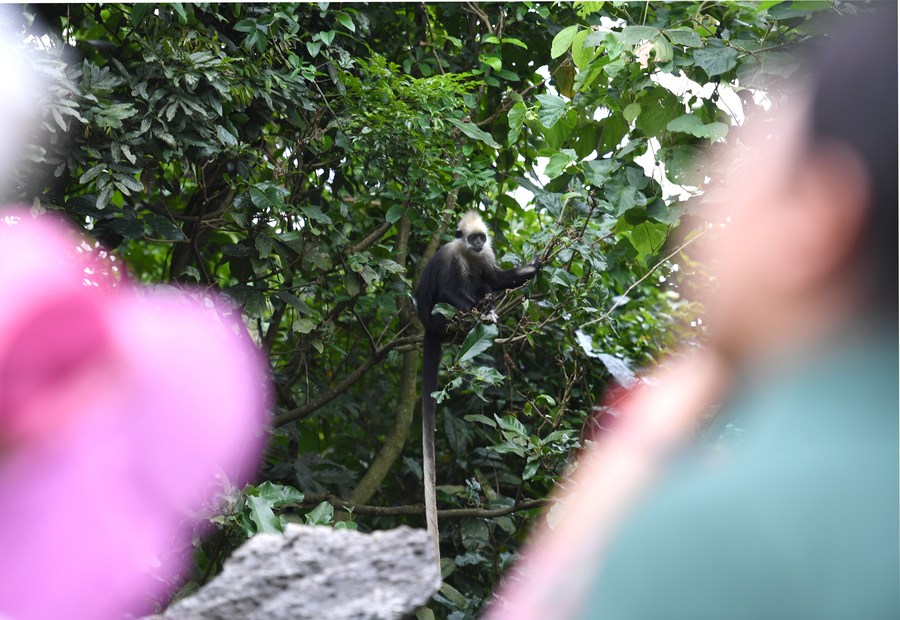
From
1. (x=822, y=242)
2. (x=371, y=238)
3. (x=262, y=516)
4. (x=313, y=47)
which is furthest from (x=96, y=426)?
(x=371, y=238)

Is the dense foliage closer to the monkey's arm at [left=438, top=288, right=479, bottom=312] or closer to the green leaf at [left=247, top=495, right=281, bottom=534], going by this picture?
the green leaf at [left=247, top=495, right=281, bottom=534]

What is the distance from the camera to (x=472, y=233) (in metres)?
2.64

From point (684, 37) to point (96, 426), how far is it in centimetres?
125

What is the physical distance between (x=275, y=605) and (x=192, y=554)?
4.32 ft

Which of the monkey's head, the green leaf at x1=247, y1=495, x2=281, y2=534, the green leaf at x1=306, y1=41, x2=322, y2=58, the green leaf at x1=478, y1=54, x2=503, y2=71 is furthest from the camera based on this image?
the monkey's head

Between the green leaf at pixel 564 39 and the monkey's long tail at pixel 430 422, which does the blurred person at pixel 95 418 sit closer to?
the monkey's long tail at pixel 430 422

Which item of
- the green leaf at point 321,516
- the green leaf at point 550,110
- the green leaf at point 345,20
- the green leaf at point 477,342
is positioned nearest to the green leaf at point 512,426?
A: the green leaf at point 477,342

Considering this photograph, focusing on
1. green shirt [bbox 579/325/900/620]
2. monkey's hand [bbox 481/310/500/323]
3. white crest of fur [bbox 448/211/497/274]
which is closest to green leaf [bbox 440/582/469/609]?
monkey's hand [bbox 481/310/500/323]

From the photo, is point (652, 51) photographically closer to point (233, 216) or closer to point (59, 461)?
point (233, 216)

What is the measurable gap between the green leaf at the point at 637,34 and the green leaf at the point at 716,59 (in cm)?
11

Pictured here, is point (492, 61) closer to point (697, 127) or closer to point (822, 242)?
point (697, 127)

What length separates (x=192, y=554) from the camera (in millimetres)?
1885

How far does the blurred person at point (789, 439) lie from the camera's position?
659 mm

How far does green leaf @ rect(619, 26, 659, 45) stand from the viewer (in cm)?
154
